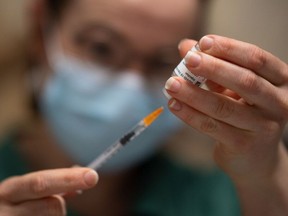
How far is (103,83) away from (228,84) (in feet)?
1.90

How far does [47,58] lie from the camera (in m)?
1.19

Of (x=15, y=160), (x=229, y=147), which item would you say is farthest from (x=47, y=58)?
(x=229, y=147)

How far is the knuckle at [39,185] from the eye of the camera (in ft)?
2.25

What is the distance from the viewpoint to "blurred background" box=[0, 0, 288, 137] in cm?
120

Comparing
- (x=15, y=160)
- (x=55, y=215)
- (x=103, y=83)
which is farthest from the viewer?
(x=15, y=160)

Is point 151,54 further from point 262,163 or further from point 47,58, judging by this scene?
point 262,163

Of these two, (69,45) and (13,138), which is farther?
(13,138)

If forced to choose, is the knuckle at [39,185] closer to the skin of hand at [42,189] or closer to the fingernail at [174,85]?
the skin of hand at [42,189]

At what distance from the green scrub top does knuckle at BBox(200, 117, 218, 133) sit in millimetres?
625

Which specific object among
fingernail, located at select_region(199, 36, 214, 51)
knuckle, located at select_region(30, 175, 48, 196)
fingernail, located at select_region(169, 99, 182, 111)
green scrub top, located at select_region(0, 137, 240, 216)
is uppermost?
fingernail, located at select_region(199, 36, 214, 51)

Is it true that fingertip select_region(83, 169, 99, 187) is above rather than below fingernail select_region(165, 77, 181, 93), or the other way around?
below

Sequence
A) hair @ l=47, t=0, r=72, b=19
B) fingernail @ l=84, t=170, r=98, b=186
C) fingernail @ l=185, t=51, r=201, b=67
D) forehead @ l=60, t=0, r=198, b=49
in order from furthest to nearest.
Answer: hair @ l=47, t=0, r=72, b=19 → forehead @ l=60, t=0, r=198, b=49 → fingernail @ l=84, t=170, r=98, b=186 → fingernail @ l=185, t=51, r=201, b=67

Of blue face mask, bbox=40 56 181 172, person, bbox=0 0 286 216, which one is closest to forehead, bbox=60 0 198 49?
person, bbox=0 0 286 216

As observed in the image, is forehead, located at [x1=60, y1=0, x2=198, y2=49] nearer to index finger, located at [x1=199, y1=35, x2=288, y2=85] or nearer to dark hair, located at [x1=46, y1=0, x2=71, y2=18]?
dark hair, located at [x1=46, y1=0, x2=71, y2=18]
